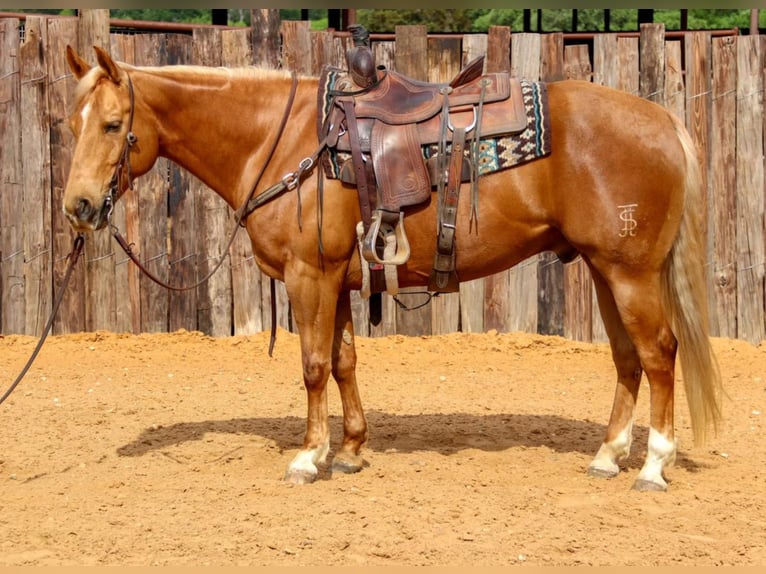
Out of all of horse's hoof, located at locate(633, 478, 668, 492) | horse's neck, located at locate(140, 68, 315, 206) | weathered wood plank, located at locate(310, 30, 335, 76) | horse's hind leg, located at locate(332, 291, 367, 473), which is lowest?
horse's hoof, located at locate(633, 478, 668, 492)

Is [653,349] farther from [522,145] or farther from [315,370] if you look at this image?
[315,370]

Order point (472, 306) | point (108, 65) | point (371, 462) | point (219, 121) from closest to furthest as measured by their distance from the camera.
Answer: point (108, 65) → point (219, 121) → point (371, 462) → point (472, 306)

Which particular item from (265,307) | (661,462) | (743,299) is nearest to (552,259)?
(743,299)

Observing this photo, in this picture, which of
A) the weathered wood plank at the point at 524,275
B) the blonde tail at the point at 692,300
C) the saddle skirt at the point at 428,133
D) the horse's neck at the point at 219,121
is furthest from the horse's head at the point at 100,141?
the weathered wood plank at the point at 524,275

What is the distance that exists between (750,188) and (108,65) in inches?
229

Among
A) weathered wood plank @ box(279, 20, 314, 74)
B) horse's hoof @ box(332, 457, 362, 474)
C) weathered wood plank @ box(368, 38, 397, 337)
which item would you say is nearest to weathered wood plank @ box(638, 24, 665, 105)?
weathered wood plank @ box(368, 38, 397, 337)

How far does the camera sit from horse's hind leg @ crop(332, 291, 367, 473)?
5.75 m

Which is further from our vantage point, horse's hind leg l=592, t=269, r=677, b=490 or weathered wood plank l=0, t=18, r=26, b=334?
weathered wood plank l=0, t=18, r=26, b=334

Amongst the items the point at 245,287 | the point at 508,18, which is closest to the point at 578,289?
the point at 245,287

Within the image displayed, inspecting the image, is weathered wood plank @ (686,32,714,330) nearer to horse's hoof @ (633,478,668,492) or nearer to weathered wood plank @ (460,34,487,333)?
weathered wood plank @ (460,34,487,333)

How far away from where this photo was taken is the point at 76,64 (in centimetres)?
539

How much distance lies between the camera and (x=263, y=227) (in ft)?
18.0

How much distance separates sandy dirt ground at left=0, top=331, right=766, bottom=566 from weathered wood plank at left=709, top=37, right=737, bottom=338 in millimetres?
751

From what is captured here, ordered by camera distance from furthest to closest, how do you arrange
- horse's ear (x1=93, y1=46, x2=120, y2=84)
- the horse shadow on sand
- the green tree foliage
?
the green tree foliage, the horse shadow on sand, horse's ear (x1=93, y1=46, x2=120, y2=84)
